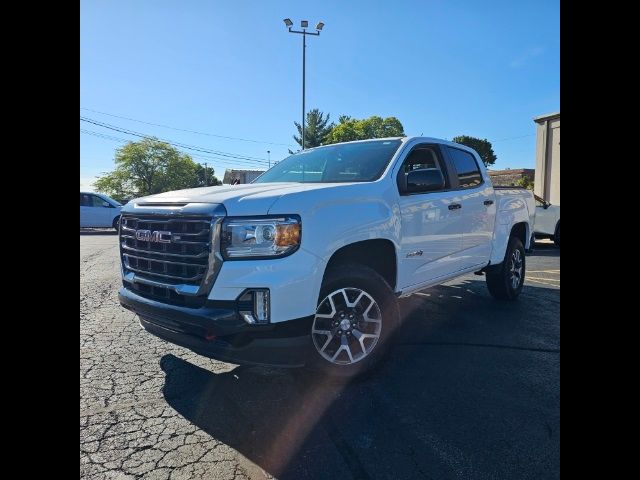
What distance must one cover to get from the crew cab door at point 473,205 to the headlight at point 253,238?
2592 millimetres

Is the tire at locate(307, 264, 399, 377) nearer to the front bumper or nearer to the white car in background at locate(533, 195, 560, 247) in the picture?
the front bumper

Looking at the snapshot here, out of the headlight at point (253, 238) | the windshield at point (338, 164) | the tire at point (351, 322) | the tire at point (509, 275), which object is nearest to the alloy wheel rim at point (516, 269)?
the tire at point (509, 275)

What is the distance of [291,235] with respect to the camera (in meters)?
2.78

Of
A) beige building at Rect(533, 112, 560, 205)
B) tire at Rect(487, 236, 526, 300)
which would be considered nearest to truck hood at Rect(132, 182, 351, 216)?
tire at Rect(487, 236, 526, 300)

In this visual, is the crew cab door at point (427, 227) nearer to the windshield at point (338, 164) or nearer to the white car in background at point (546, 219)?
the windshield at point (338, 164)

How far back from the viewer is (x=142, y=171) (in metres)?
59.0

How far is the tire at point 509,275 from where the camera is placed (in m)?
5.80

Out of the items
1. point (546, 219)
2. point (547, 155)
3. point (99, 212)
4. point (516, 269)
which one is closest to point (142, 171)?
point (99, 212)

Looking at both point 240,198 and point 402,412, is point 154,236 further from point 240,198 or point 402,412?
point 402,412
